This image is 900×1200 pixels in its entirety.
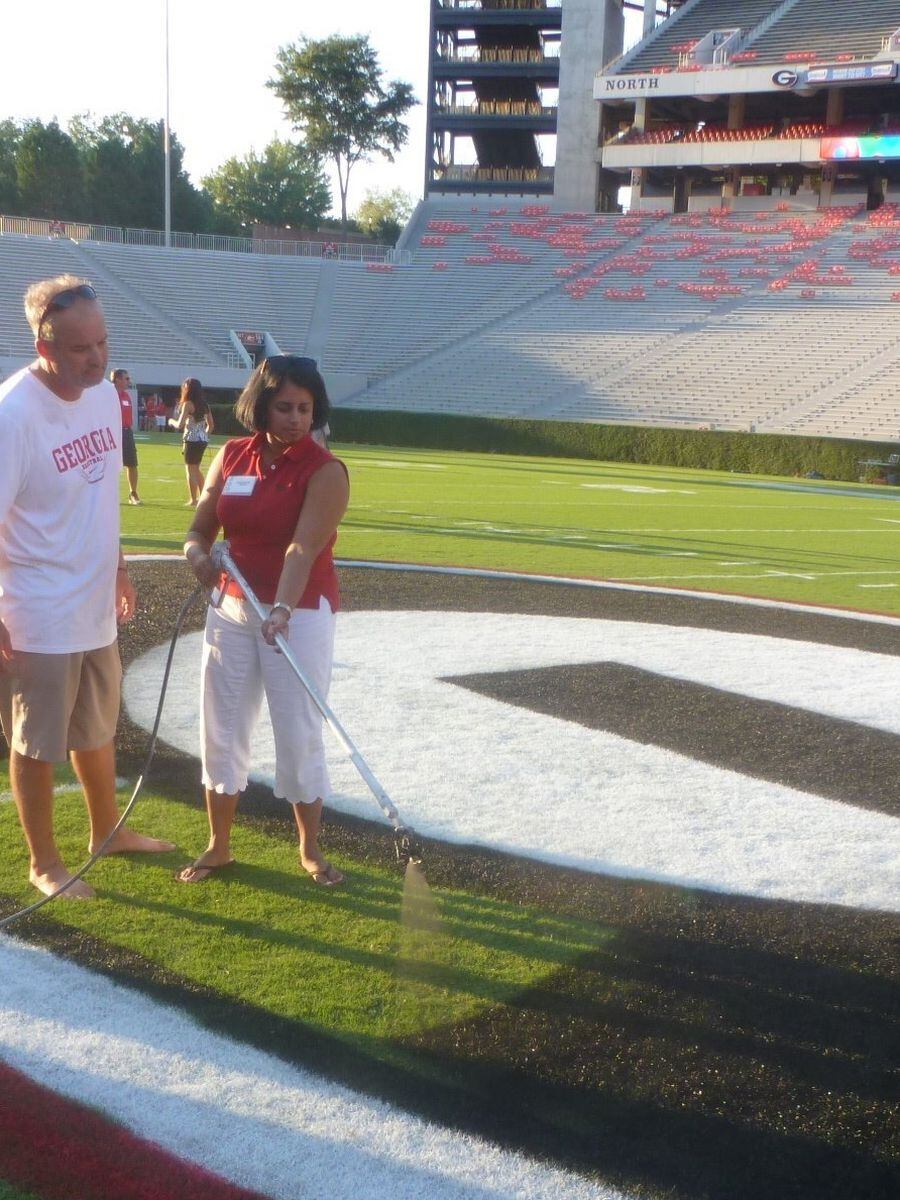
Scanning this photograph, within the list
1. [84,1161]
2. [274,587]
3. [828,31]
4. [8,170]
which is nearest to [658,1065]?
[84,1161]

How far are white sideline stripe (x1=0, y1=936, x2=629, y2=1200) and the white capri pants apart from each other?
3.32 ft

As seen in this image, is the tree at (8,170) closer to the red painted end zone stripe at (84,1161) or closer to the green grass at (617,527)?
the green grass at (617,527)

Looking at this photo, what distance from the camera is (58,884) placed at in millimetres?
4215

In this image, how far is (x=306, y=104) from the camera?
264ft

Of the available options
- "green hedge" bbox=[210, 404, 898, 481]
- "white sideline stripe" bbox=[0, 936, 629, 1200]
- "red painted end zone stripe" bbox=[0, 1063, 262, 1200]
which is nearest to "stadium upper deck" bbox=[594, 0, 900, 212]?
"green hedge" bbox=[210, 404, 898, 481]

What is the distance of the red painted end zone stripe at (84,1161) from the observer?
2680mm

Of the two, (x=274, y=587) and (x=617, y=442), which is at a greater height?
(x=274, y=587)

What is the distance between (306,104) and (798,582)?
75294 millimetres

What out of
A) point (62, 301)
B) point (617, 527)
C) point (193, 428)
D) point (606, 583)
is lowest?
point (617, 527)

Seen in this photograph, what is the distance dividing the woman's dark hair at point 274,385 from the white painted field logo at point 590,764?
172cm

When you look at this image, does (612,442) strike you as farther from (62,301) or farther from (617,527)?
(62,301)

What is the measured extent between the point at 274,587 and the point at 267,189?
108 metres

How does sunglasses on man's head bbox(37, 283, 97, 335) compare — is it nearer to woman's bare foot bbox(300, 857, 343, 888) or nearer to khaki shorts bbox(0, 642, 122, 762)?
khaki shorts bbox(0, 642, 122, 762)

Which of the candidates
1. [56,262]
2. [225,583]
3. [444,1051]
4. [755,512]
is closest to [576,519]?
[755,512]
